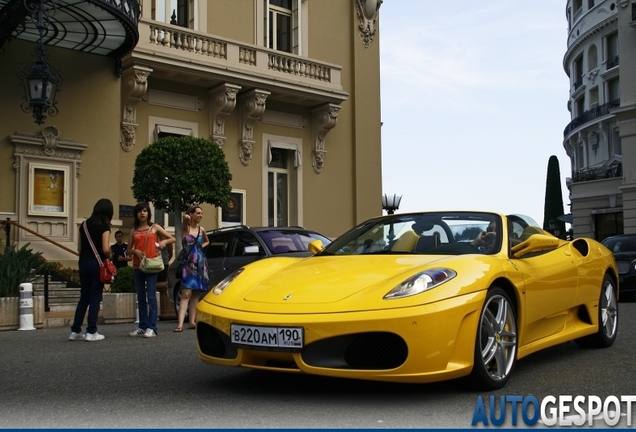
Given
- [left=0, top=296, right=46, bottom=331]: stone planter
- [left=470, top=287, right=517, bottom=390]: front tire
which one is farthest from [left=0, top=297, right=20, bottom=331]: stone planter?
[left=470, top=287, right=517, bottom=390]: front tire

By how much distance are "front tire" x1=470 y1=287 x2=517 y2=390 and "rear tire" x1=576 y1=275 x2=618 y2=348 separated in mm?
2085

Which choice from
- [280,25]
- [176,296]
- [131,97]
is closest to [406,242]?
[176,296]

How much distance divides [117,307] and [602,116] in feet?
133

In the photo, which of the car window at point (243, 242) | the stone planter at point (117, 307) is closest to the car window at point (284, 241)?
the car window at point (243, 242)

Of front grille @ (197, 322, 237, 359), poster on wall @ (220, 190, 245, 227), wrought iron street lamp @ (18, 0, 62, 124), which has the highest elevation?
wrought iron street lamp @ (18, 0, 62, 124)

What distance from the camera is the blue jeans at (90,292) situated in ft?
29.4

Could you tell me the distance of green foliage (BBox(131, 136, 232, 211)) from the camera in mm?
16359

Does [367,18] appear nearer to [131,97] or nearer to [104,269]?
[131,97]

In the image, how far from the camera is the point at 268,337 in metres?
4.75

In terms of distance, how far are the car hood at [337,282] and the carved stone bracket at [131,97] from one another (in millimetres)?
13469

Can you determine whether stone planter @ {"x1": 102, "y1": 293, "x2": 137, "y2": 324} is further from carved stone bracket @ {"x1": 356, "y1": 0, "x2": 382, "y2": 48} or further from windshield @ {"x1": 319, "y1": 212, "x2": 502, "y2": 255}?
carved stone bracket @ {"x1": 356, "y1": 0, "x2": 382, "y2": 48}

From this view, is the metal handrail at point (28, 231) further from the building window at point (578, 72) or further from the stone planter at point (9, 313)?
the building window at point (578, 72)

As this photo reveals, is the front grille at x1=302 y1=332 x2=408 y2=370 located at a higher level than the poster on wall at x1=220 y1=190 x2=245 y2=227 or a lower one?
lower

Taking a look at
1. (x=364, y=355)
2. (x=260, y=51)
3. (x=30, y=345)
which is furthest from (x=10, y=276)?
(x=260, y=51)
